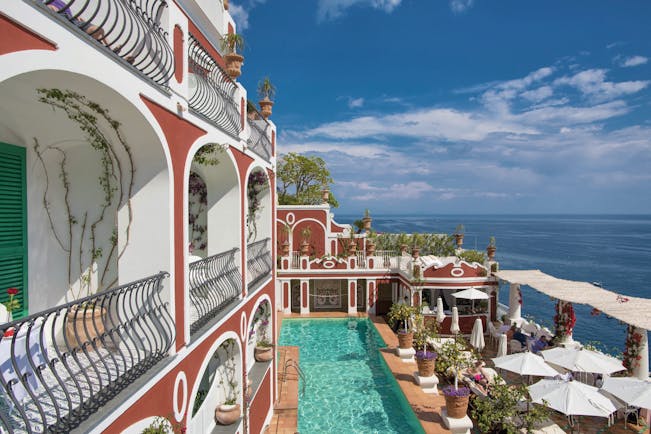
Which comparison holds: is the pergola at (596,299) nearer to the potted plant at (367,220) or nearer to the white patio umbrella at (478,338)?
the white patio umbrella at (478,338)

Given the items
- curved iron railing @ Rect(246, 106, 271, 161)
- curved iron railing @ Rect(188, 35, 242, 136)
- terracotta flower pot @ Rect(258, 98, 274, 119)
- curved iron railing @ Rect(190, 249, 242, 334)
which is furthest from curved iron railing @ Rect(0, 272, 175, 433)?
terracotta flower pot @ Rect(258, 98, 274, 119)

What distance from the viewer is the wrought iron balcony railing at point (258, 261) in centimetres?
889

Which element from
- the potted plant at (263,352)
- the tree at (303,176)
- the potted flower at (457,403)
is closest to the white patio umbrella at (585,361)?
the potted flower at (457,403)

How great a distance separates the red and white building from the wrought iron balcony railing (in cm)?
211

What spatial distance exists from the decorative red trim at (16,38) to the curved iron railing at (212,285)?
3678 millimetres

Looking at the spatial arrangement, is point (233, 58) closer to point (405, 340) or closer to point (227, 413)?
point (227, 413)

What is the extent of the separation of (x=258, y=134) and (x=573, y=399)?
31.7 feet

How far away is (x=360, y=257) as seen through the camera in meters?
21.8

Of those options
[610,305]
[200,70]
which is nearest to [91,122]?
[200,70]

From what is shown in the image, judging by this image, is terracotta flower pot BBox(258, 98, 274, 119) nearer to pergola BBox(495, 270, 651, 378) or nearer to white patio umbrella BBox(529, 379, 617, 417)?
white patio umbrella BBox(529, 379, 617, 417)

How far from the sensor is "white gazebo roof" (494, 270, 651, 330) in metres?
10.8

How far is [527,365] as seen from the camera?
33.0 ft

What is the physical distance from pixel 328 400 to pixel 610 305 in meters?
9.81

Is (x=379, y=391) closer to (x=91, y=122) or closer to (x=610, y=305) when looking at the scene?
(x=610, y=305)
